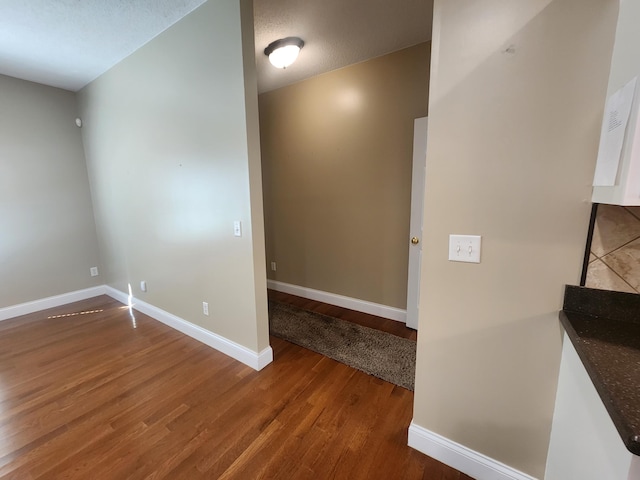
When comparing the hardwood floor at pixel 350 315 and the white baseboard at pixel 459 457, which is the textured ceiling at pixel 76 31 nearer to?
the hardwood floor at pixel 350 315

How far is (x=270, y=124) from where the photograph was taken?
343 cm

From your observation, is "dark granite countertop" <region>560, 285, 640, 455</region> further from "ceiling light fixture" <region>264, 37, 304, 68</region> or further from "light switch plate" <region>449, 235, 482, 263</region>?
"ceiling light fixture" <region>264, 37, 304, 68</region>

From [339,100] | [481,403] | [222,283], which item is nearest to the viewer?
[481,403]

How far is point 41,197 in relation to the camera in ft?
10.2

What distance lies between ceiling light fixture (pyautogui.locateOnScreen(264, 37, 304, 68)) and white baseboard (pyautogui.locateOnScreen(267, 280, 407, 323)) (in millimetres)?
2487

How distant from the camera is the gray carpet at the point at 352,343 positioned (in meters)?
2.01

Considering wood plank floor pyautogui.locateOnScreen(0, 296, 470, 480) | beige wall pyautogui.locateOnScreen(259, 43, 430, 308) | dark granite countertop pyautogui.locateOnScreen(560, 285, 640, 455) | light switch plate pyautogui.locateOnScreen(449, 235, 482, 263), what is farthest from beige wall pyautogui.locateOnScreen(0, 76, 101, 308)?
dark granite countertop pyautogui.locateOnScreen(560, 285, 640, 455)

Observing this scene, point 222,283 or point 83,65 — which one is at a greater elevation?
point 83,65

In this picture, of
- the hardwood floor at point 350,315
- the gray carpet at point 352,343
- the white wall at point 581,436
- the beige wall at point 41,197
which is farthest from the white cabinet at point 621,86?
the beige wall at point 41,197

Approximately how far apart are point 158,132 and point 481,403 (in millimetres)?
3026

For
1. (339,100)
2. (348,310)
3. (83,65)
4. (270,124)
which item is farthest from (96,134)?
(348,310)

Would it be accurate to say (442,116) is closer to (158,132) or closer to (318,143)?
(318,143)

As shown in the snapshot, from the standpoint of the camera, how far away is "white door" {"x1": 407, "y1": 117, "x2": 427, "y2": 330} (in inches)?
90.6

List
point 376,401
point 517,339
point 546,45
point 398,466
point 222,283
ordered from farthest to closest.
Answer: point 222,283 < point 376,401 < point 398,466 < point 517,339 < point 546,45
